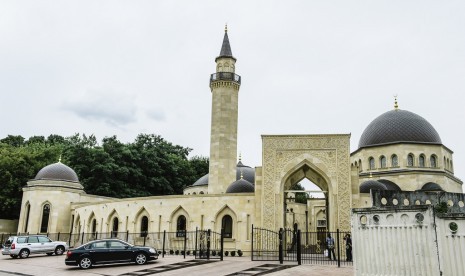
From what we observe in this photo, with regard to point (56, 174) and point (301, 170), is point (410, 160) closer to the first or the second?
point (301, 170)

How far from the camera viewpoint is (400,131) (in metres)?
33.6

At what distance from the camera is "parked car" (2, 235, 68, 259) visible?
65.2 ft

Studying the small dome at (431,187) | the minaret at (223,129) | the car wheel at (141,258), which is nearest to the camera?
the car wheel at (141,258)

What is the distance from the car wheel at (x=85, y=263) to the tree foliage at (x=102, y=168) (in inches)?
896

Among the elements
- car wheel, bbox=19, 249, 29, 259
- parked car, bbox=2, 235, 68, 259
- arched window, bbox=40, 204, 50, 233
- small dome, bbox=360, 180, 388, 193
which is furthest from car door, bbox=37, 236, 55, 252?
small dome, bbox=360, 180, 388, 193

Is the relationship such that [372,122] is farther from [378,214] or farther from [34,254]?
[378,214]

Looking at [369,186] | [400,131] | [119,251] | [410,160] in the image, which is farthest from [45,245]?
[400,131]

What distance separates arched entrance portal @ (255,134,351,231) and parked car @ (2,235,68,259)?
11.1 meters

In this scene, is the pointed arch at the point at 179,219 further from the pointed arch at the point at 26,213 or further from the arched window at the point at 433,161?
the arched window at the point at 433,161

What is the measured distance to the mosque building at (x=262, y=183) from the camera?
73.2ft

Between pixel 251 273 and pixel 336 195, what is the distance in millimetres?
10210

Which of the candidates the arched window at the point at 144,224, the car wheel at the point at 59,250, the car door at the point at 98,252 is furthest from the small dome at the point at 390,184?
the car wheel at the point at 59,250

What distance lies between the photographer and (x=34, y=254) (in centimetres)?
2123

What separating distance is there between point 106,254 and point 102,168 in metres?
27.8
